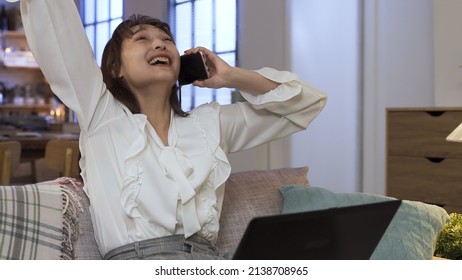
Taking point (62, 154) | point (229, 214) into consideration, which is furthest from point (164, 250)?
point (62, 154)

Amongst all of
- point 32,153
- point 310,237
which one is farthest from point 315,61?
point 310,237

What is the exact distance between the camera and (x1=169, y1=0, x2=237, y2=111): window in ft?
18.7

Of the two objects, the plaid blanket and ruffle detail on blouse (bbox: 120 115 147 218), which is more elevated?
ruffle detail on blouse (bbox: 120 115 147 218)

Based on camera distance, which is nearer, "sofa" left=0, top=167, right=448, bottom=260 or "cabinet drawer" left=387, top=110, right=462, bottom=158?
"sofa" left=0, top=167, right=448, bottom=260

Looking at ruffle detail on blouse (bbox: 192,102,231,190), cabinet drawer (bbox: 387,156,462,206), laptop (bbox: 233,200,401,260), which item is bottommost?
Result: cabinet drawer (bbox: 387,156,462,206)

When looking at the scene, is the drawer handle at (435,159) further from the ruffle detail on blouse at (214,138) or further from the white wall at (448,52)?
the ruffle detail on blouse at (214,138)

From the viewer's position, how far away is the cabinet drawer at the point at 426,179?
3.73m

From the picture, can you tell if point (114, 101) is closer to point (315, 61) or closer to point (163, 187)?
point (163, 187)

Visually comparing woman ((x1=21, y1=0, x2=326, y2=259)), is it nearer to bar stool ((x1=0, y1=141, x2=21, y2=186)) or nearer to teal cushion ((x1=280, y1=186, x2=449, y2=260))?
teal cushion ((x1=280, y1=186, x2=449, y2=260))

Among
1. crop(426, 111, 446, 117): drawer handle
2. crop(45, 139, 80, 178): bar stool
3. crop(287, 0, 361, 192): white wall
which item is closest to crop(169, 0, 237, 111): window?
crop(287, 0, 361, 192): white wall

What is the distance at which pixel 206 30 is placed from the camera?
6059 millimetres

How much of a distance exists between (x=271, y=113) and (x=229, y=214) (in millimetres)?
321

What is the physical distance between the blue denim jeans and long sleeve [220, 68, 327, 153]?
0.33 meters

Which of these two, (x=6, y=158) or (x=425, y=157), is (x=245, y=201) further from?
(x=6, y=158)
